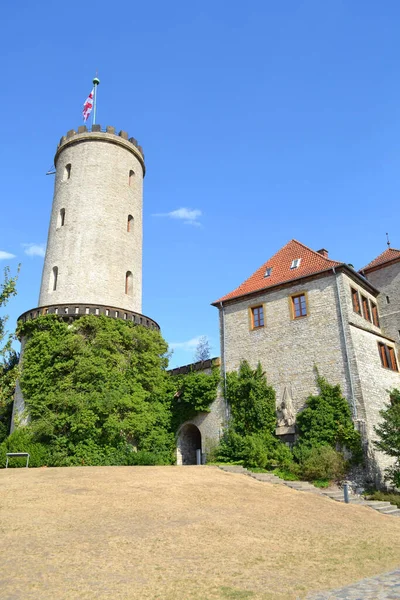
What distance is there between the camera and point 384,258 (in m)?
26.7

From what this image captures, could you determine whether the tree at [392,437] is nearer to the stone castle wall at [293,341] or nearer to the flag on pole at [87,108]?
the stone castle wall at [293,341]

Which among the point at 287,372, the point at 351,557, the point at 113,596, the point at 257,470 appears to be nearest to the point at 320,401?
the point at 287,372

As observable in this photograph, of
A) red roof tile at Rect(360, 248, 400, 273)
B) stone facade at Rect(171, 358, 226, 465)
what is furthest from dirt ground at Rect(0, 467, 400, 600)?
red roof tile at Rect(360, 248, 400, 273)

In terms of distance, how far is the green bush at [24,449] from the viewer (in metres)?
20.6

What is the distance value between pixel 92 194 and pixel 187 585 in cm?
2459

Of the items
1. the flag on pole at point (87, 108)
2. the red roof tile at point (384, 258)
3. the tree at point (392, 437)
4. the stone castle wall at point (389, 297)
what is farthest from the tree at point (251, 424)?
the flag on pole at point (87, 108)

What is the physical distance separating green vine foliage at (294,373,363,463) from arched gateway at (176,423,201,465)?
692 centimetres

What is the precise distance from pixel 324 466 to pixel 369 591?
12209mm

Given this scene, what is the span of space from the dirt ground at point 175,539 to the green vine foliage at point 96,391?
18.3 feet

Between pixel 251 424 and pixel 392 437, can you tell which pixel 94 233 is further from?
pixel 392 437

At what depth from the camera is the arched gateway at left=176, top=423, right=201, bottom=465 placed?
25.2 metres

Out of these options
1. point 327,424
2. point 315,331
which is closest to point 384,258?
point 315,331

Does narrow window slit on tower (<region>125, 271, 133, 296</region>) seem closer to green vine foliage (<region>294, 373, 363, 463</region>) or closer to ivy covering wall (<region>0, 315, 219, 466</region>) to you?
ivy covering wall (<region>0, 315, 219, 466</region>)

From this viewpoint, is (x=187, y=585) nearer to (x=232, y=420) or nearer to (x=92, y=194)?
(x=232, y=420)
